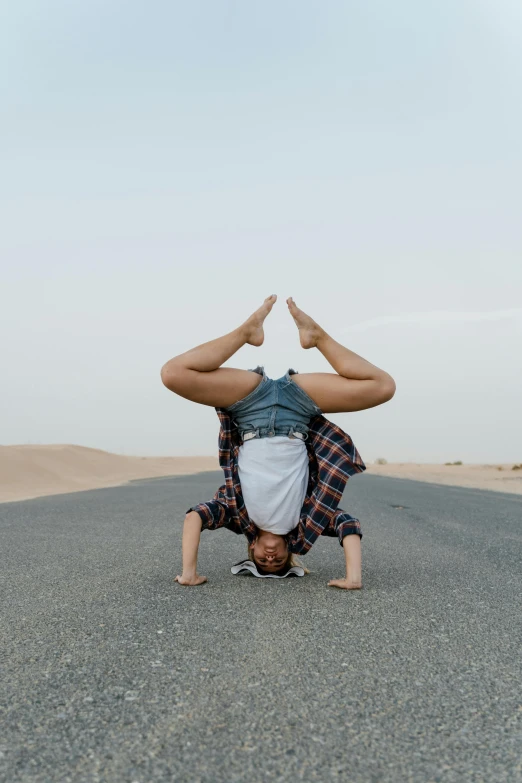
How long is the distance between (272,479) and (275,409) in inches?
17.1

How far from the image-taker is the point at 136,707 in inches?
88.6

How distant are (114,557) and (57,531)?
2120mm

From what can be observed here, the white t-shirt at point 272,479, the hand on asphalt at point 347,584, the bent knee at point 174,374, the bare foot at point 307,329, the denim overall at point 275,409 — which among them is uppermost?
the bare foot at point 307,329

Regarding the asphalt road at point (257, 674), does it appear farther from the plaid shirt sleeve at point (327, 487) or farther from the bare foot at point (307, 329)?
the bare foot at point (307, 329)

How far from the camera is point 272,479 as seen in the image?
4238 millimetres

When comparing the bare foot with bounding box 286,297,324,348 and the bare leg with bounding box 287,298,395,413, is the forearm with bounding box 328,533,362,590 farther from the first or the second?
the bare foot with bounding box 286,297,324,348

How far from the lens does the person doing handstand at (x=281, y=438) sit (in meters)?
4.11

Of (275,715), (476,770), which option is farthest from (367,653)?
(476,770)

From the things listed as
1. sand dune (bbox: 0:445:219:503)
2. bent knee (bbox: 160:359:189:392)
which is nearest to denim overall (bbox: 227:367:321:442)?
bent knee (bbox: 160:359:189:392)

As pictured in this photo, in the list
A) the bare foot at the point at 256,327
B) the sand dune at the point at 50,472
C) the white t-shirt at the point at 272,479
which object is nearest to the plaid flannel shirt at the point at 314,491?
the white t-shirt at the point at 272,479

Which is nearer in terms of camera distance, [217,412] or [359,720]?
[359,720]

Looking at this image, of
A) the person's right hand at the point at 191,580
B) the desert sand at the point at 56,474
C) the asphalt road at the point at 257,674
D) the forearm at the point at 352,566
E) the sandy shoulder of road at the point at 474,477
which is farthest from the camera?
the sandy shoulder of road at the point at 474,477

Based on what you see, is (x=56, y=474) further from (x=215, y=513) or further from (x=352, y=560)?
(x=352, y=560)

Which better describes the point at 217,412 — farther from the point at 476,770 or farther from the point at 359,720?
the point at 476,770
